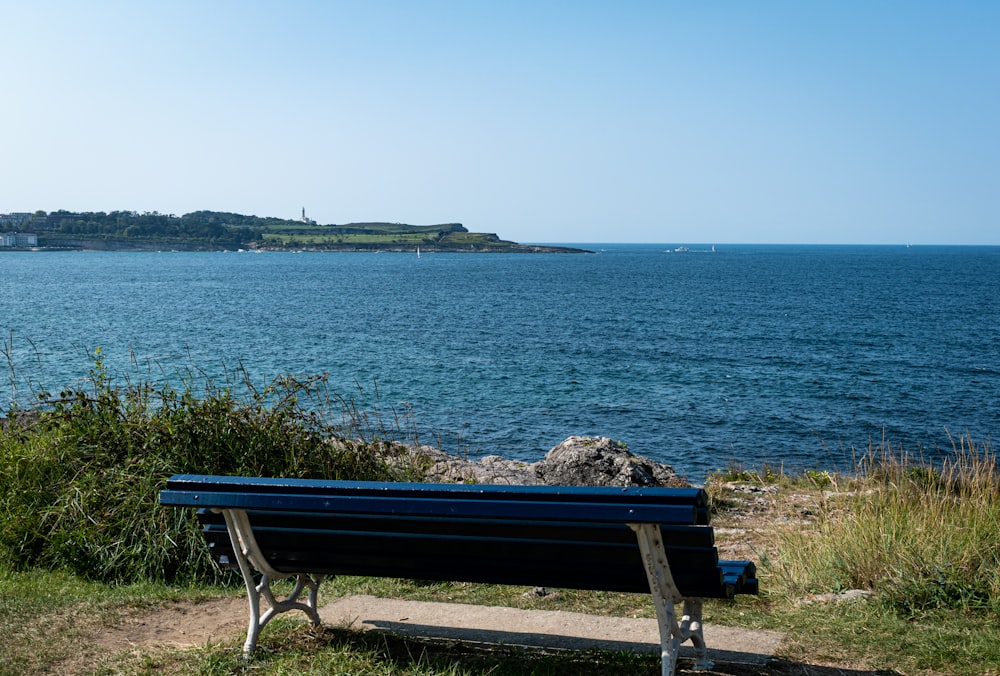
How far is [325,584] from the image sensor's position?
6121mm

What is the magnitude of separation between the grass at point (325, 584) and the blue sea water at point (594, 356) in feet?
8.42

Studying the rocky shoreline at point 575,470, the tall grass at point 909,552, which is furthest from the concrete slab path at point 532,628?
the rocky shoreline at point 575,470

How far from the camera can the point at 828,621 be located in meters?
5.07

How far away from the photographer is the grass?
4.41m

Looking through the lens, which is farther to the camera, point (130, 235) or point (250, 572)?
point (130, 235)

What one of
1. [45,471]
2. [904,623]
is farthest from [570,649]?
[45,471]

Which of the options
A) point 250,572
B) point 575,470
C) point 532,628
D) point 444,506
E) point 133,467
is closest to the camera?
point 444,506

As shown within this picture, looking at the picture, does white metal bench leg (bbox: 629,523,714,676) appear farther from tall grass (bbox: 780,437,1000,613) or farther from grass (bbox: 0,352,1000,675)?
tall grass (bbox: 780,437,1000,613)

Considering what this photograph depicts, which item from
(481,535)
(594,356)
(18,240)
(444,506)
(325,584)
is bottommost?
(594,356)

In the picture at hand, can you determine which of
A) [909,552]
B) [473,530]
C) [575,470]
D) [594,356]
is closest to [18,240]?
[594,356]

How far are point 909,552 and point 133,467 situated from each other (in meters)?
5.43

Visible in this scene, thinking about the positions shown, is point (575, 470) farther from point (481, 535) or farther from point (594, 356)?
point (594, 356)

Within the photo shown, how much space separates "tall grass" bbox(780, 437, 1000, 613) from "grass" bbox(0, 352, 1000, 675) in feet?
0.04

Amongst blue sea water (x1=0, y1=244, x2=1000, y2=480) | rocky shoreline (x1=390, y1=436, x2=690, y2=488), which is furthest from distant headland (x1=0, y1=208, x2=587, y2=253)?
rocky shoreline (x1=390, y1=436, x2=690, y2=488)
